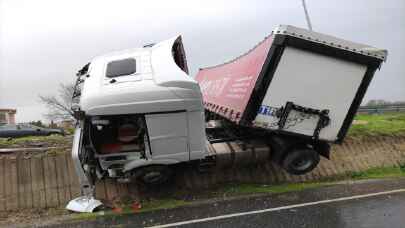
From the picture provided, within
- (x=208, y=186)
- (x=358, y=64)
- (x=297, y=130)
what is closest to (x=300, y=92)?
(x=297, y=130)

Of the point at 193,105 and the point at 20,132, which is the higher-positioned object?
the point at 193,105

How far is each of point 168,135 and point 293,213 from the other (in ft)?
7.99

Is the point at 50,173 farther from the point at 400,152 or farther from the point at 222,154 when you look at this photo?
the point at 400,152

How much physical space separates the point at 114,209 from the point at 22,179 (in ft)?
6.70

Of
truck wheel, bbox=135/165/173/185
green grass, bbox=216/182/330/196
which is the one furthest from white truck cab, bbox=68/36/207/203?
green grass, bbox=216/182/330/196

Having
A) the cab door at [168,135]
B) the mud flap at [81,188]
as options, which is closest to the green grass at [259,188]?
the cab door at [168,135]

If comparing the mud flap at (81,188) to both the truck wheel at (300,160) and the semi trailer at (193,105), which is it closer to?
the semi trailer at (193,105)

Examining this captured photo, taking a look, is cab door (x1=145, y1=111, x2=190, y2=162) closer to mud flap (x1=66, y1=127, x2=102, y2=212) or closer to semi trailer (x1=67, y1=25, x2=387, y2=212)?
semi trailer (x1=67, y1=25, x2=387, y2=212)

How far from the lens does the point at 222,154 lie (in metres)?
6.90

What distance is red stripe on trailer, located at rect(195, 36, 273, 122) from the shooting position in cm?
654

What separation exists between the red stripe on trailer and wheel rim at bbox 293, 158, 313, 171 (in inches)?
61.2

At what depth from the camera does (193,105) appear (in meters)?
5.77

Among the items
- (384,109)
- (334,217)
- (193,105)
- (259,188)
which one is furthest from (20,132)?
(384,109)

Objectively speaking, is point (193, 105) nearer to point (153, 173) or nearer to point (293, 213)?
point (153, 173)
